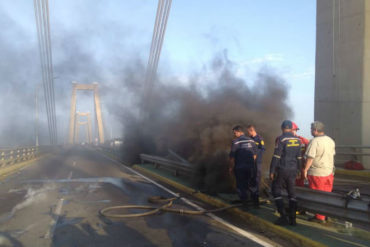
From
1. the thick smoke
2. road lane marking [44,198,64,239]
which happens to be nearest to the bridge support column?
the thick smoke

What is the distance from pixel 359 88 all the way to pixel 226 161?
36.8 feet

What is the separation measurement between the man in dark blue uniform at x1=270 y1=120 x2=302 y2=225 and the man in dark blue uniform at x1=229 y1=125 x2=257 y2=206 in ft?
4.19

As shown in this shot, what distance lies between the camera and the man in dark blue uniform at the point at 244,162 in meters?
6.96

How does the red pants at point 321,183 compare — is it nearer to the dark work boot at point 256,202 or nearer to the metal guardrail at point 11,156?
the dark work boot at point 256,202

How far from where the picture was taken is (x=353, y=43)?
1653cm

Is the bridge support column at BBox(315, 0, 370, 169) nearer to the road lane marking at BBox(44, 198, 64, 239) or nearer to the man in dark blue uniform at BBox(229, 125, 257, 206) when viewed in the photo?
the man in dark blue uniform at BBox(229, 125, 257, 206)

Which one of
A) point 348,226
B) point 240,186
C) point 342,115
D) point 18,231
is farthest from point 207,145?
point 342,115

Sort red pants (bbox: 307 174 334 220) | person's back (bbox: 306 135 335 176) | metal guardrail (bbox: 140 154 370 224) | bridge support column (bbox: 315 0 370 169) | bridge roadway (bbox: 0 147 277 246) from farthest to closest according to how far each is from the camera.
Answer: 1. bridge support column (bbox: 315 0 370 169)
2. red pants (bbox: 307 174 334 220)
3. person's back (bbox: 306 135 335 176)
4. bridge roadway (bbox: 0 147 277 246)
5. metal guardrail (bbox: 140 154 370 224)

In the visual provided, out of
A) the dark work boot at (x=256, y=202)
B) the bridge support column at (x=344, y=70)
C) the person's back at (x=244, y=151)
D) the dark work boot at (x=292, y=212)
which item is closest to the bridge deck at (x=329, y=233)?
the dark work boot at (x=292, y=212)

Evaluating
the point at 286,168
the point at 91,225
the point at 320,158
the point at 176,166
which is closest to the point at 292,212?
the point at 286,168

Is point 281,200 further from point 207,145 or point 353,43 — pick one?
point 353,43

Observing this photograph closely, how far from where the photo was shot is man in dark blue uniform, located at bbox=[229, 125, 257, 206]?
22.8 ft

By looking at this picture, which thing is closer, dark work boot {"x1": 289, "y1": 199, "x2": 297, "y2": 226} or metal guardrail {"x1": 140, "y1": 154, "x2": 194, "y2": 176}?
dark work boot {"x1": 289, "y1": 199, "x2": 297, "y2": 226}

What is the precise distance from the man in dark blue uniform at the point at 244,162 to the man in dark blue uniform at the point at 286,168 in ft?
4.19
